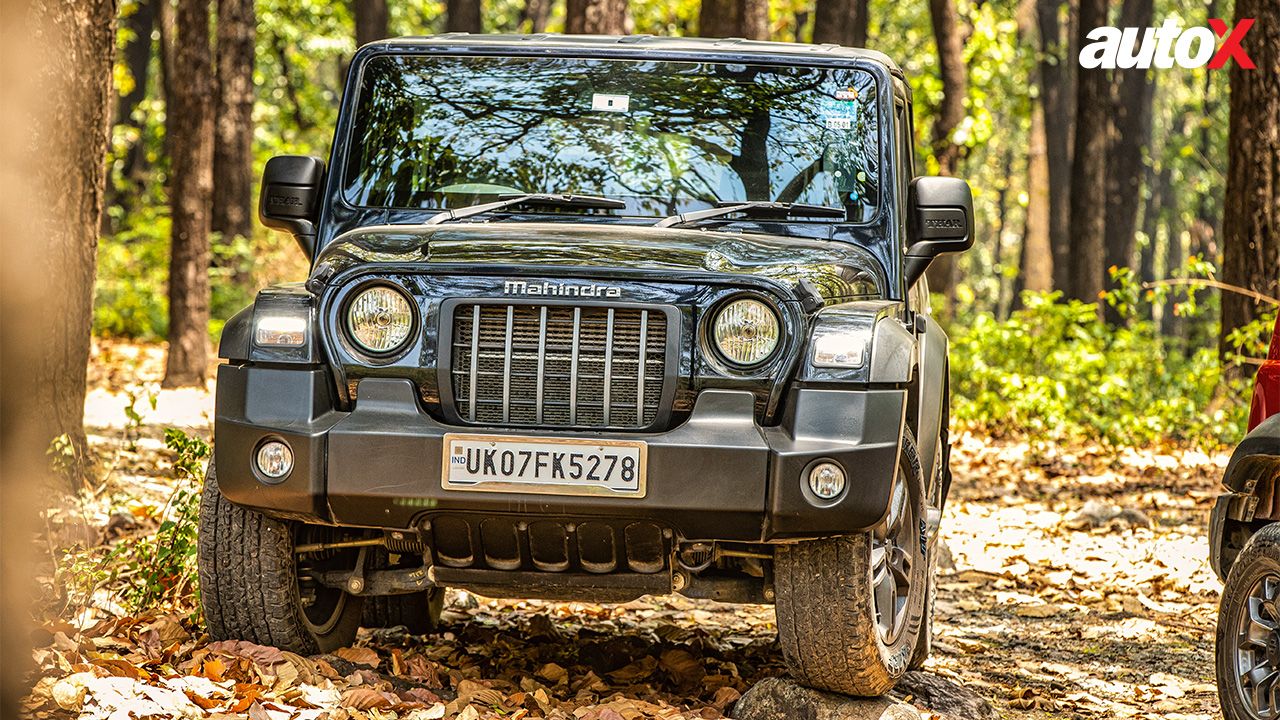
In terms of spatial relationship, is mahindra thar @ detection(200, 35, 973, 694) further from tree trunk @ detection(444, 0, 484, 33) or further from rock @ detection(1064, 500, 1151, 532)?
tree trunk @ detection(444, 0, 484, 33)

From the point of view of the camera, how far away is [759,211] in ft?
18.1

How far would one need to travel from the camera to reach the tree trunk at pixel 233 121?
18188mm

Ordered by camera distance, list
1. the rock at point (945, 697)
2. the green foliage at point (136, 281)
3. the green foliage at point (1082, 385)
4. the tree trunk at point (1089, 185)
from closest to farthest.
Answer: the rock at point (945, 697) < the green foliage at point (1082, 385) < the tree trunk at point (1089, 185) < the green foliage at point (136, 281)

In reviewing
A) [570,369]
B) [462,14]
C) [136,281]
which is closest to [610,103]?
[570,369]

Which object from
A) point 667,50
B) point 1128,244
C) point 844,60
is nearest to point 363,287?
point 667,50

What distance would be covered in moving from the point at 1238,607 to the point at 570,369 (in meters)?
2.23

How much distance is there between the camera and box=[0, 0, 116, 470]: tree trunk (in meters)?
6.66

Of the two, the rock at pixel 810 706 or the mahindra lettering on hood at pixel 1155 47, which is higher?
the mahindra lettering on hood at pixel 1155 47

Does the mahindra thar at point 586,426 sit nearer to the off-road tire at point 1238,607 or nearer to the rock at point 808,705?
the rock at point 808,705

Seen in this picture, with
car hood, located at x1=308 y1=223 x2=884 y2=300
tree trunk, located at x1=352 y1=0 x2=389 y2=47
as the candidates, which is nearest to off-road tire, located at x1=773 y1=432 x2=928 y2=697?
car hood, located at x1=308 y1=223 x2=884 y2=300

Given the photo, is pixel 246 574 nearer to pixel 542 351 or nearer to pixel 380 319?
pixel 380 319

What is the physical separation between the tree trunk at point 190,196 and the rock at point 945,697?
1165 cm

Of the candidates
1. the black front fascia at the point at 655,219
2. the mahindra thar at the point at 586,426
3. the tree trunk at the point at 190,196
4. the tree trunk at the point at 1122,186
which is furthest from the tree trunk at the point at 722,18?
the mahindra thar at the point at 586,426

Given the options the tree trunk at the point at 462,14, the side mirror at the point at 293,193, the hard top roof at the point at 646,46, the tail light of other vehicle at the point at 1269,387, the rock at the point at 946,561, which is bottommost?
the rock at the point at 946,561
